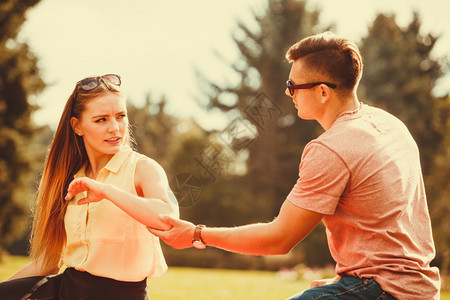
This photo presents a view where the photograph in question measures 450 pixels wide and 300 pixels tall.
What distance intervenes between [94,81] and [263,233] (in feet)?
4.97

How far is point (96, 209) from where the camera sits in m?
2.96

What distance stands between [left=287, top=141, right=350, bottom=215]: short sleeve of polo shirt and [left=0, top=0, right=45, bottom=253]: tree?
766 inches

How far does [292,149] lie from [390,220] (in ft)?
92.9

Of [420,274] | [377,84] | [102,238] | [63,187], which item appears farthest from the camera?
[377,84]

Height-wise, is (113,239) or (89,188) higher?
(89,188)

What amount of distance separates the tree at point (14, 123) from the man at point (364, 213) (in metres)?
19.4

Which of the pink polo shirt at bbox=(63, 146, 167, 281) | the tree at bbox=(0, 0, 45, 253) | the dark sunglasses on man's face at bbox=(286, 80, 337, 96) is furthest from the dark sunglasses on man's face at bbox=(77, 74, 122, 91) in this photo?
the tree at bbox=(0, 0, 45, 253)

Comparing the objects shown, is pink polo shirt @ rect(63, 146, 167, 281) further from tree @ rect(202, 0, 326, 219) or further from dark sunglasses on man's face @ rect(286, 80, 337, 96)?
tree @ rect(202, 0, 326, 219)

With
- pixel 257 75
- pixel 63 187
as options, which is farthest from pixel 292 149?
pixel 63 187

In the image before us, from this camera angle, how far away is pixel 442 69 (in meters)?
31.1

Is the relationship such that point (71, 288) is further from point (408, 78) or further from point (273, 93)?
point (408, 78)

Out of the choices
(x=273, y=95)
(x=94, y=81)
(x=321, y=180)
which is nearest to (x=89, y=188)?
(x=94, y=81)

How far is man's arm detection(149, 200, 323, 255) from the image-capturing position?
2.52 m

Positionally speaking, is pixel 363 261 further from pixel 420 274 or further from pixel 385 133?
pixel 385 133
